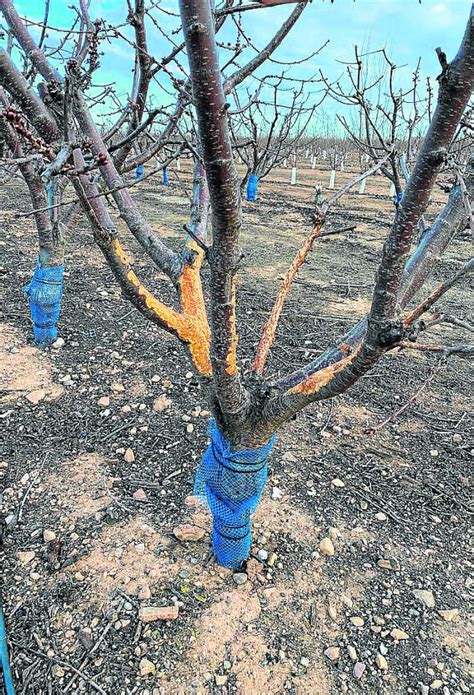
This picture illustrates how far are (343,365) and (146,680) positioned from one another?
1.23 m

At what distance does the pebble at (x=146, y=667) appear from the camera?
164 centimetres

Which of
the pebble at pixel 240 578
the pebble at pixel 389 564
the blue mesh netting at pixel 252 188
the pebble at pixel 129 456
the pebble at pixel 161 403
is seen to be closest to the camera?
the pebble at pixel 240 578

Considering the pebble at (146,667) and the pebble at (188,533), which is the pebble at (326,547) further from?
the pebble at (146,667)

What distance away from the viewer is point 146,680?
162 centimetres

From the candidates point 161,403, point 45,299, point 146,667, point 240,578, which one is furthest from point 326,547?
point 45,299

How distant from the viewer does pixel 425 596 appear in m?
1.95

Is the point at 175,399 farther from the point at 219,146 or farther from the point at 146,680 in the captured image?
the point at 219,146

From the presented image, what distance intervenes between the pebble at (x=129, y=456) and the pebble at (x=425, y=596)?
1.50 metres

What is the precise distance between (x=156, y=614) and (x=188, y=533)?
0.41 meters

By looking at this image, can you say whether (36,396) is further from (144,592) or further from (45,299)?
(144,592)

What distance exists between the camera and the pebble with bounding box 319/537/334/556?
2.12 meters

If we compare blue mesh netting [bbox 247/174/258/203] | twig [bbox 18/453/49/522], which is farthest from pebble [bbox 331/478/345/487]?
blue mesh netting [bbox 247/174/258/203]

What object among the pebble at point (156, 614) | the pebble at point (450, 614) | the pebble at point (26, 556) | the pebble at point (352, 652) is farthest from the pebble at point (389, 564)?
the pebble at point (26, 556)

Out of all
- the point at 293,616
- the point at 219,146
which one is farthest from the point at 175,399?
the point at 219,146
